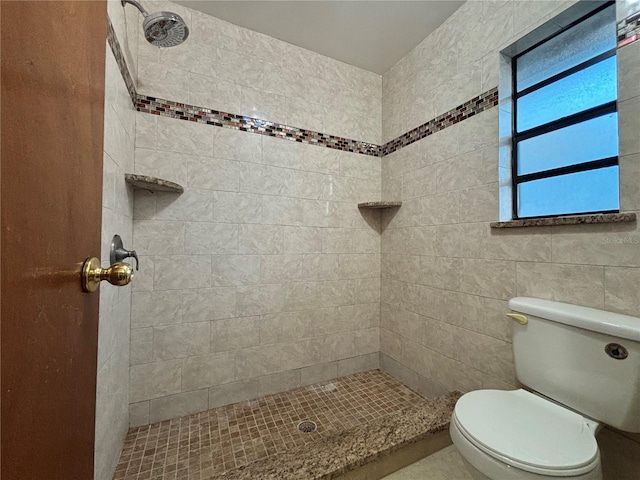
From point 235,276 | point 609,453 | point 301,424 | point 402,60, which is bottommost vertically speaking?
point 301,424

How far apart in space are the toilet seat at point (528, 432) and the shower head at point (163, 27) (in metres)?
2.07

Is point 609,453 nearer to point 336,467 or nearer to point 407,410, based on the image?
point 407,410

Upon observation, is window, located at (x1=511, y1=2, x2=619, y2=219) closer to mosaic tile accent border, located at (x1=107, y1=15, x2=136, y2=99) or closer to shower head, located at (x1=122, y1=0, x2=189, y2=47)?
shower head, located at (x1=122, y1=0, x2=189, y2=47)

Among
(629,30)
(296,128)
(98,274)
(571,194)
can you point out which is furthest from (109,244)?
(629,30)

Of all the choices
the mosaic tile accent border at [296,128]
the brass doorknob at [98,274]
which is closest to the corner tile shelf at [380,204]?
the mosaic tile accent border at [296,128]

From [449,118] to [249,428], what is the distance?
2288 millimetres

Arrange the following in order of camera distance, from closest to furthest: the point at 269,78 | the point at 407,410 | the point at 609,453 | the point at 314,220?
the point at 609,453 → the point at 407,410 → the point at 269,78 → the point at 314,220

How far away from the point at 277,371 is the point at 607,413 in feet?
5.56

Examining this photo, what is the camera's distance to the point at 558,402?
44.9 inches

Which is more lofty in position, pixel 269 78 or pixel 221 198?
pixel 269 78

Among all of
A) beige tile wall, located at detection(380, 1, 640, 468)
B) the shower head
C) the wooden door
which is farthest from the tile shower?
the wooden door

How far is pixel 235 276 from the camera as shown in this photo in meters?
1.87

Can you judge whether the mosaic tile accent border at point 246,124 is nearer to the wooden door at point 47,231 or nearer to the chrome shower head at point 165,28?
the chrome shower head at point 165,28

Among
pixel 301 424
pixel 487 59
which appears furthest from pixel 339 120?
pixel 301 424
